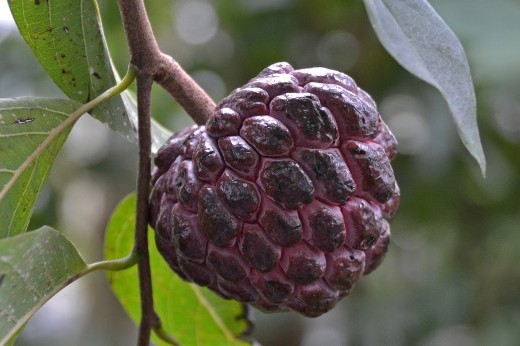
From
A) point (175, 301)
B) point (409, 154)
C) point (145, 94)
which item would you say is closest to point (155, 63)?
point (145, 94)

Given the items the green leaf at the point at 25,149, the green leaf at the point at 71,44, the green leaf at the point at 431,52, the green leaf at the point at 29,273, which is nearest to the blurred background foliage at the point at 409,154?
the green leaf at the point at 431,52

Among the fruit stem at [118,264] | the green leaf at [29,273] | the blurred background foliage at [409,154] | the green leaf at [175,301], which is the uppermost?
the green leaf at [29,273]

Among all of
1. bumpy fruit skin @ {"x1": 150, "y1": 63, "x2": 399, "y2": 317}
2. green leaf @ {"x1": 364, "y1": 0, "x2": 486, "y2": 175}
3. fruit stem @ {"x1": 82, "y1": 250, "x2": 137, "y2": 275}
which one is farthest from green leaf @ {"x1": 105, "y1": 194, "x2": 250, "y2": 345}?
green leaf @ {"x1": 364, "y1": 0, "x2": 486, "y2": 175}

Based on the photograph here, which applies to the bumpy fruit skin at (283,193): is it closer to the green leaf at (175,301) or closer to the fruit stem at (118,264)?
the fruit stem at (118,264)

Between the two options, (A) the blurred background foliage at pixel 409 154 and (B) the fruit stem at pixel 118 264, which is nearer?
(B) the fruit stem at pixel 118 264

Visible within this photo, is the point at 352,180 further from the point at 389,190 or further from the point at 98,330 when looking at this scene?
the point at 98,330

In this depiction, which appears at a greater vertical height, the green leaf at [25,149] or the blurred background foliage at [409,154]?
the green leaf at [25,149]
